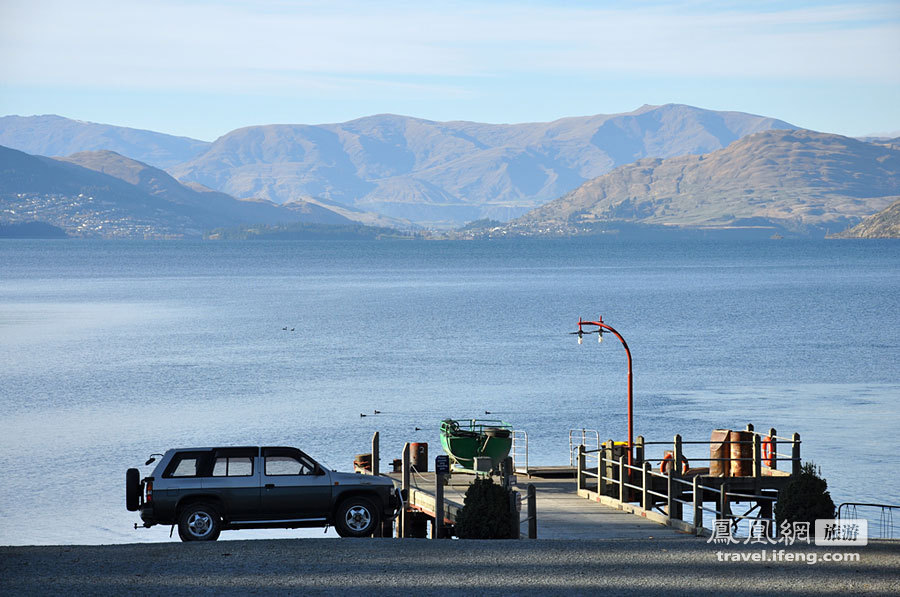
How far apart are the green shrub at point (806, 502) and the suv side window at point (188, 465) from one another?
11.2 m

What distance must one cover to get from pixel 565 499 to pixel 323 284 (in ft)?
514

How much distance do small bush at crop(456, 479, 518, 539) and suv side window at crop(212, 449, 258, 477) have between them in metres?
4.35

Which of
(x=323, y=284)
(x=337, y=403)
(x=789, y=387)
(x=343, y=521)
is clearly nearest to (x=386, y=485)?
(x=343, y=521)

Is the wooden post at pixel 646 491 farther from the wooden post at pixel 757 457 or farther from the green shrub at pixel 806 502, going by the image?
the green shrub at pixel 806 502

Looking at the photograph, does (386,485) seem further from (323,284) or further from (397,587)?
(323,284)

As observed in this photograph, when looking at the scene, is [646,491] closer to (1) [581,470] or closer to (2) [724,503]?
(2) [724,503]

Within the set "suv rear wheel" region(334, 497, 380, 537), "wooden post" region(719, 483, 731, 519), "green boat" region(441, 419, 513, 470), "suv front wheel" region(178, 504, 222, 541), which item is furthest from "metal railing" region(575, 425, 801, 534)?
"suv front wheel" region(178, 504, 222, 541)

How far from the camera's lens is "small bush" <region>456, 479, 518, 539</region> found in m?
21.5

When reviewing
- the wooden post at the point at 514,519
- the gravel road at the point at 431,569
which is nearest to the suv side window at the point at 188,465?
the gravel road at the point at 431,569

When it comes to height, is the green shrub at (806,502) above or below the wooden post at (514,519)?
above

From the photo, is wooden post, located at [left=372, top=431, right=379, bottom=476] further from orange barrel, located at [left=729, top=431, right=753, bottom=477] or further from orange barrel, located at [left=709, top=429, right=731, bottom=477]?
orange barrel, located at [left=729, top=431, right=753, bottom=477]

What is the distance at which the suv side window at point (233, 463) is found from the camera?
67.5 feet

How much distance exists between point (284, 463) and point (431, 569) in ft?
14.1

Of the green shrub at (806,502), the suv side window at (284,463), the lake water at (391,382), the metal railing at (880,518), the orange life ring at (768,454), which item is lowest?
the metal railing at (880,518)
